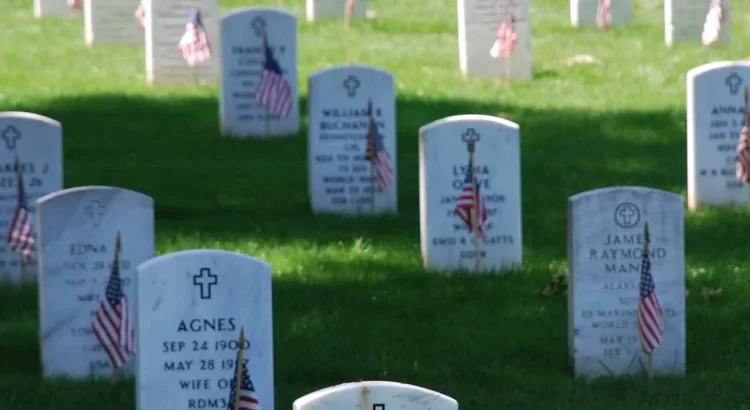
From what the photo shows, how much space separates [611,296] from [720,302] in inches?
57.5

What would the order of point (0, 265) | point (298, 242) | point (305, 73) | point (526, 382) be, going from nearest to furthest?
point (526, 382) → point (0, 265) → point (298, 242) → point (305, 73)

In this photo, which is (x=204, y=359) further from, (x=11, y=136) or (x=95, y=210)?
(x=11, y=136)

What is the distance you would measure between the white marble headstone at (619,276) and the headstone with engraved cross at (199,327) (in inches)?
92.6

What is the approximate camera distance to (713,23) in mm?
20344

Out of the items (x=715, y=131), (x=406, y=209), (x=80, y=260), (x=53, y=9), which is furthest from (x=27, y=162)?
(x=53, y=9)

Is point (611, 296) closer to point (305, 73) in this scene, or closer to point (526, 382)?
point (526, 382)

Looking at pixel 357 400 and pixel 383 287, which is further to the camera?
pixel 383 287

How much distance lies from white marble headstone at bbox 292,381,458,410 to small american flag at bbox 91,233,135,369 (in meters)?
3.08

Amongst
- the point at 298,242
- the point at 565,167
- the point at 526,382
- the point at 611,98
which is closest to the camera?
the point at 526,382

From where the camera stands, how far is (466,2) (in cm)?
1822

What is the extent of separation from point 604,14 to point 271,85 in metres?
8.87

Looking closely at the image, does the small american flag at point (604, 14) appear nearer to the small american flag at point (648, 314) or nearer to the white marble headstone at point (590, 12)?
the white marble headstone at point (590, 12)

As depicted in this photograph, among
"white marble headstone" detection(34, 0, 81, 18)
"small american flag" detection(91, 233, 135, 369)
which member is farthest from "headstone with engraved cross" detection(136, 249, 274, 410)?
"white marble headstone" detection(34, 0, 81, 18)

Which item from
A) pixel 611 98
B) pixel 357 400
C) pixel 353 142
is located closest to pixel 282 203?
pixel 353 142
